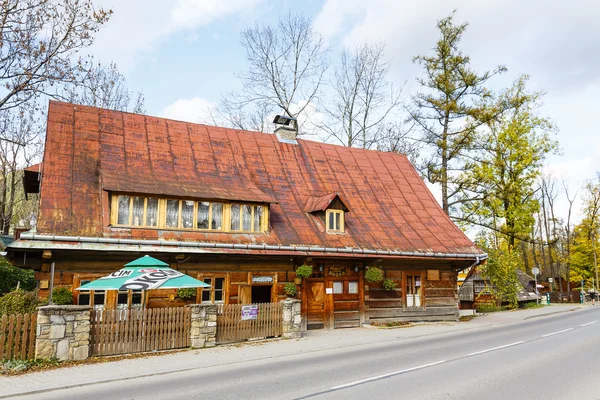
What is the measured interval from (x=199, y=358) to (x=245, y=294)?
485 centimetres

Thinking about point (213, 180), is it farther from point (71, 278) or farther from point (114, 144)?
point (71, 278)

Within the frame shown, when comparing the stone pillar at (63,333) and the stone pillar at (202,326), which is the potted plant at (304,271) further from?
the stone pillar at (63,333)

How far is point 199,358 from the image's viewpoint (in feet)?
40.5

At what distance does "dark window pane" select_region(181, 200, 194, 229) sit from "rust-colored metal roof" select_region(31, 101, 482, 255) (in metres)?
0.35

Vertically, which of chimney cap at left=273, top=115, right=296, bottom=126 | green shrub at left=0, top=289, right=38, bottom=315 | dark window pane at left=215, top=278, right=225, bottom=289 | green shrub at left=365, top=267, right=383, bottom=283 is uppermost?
chimney cap at left=273, top=115, right=296, bottom=126

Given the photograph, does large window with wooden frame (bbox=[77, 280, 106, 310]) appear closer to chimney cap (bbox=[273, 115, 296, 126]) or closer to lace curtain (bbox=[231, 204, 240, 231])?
lace curtain (bbox=[231, 204, 240, 231])

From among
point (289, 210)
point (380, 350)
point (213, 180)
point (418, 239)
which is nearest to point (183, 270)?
point (213, 180)

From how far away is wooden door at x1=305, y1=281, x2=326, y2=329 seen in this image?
728 inches

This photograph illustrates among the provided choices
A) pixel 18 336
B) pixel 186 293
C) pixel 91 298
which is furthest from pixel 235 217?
pixel 18 336

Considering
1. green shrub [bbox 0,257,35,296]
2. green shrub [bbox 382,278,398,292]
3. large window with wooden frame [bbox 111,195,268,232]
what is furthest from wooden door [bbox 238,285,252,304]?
green shrub [bbox 0,257,35,296]

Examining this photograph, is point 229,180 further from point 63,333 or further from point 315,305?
point 63,333

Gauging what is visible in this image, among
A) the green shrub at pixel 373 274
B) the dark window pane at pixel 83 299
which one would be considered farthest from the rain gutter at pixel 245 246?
the dark window pane at pixel 83 299

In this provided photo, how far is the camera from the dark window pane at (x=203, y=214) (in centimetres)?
1653

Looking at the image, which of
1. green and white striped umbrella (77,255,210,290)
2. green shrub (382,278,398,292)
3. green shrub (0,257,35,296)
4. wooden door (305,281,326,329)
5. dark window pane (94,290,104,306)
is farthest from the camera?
green shrub (0,257,35,296)
